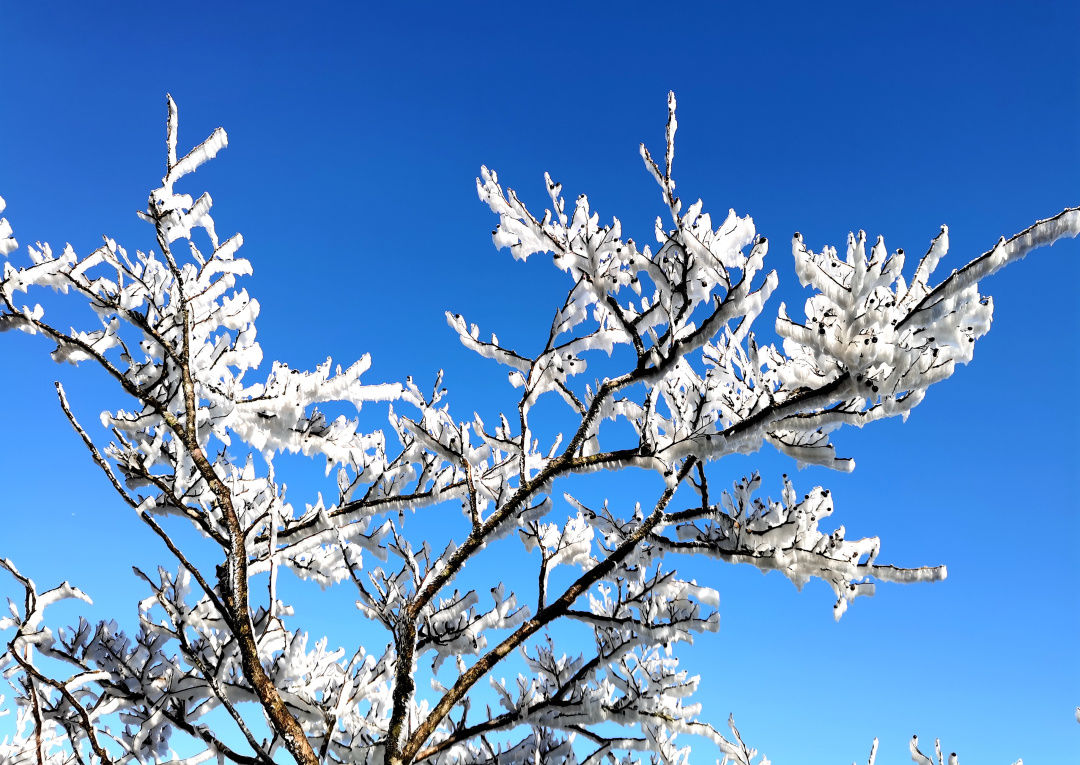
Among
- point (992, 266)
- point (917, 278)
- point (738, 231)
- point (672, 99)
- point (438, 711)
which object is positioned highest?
point (672, 99)

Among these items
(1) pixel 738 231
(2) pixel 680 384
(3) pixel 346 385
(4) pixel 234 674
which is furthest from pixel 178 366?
(1) pixel 738 231

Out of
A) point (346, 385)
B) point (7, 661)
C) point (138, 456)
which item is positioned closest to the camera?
point (7, 661)

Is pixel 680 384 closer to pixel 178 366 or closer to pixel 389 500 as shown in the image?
pixel 389 500

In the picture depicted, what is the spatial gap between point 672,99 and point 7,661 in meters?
4.68

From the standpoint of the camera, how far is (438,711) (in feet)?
13.5

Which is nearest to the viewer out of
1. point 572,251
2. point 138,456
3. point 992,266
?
point 992,266

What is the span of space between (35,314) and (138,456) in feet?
3.99

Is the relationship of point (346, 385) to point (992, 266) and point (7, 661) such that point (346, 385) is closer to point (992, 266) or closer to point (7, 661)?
point (7, 661)

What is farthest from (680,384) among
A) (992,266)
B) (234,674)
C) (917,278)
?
(234,674)

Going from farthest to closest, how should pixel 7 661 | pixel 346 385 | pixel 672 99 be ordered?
pixel 346 385 → pixel 7 661 → pixel 672 99

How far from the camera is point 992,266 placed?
2.82 m

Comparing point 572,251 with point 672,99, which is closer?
point 672,99

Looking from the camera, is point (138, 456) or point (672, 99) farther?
point (138, 456)

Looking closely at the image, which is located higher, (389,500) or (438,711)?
(389,500)
